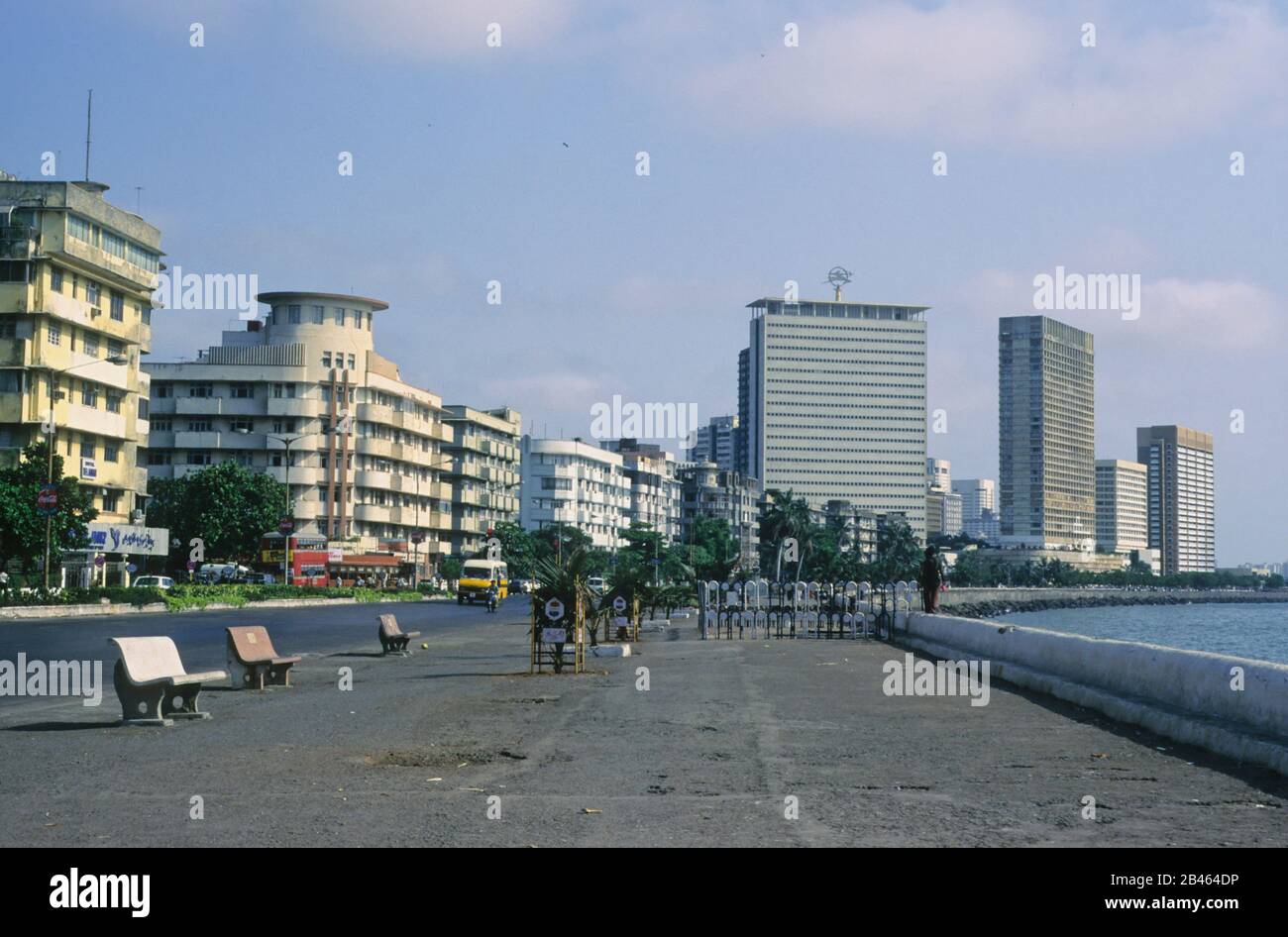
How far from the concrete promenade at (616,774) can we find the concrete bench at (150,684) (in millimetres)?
334

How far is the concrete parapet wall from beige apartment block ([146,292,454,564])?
296ft

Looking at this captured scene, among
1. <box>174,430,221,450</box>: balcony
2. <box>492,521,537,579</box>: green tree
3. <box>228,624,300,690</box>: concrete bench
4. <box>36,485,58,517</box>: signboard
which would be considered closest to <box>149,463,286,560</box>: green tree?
<box>174,430,221,450</box>: balcony

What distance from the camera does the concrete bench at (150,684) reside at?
1373cm

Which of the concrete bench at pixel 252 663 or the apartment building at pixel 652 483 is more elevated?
the apartment building at pixel 652 483

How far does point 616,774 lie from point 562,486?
5728 inches

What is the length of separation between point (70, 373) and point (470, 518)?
66.3 meters

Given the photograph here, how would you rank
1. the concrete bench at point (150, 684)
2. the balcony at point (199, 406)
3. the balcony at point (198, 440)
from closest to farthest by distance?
the concrete bench at point (150, 684)
the balcony at point (198, 440)
the balcony at point (199, 406)

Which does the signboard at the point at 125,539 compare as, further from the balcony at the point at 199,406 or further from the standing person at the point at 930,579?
the standing person at the point at 930,579

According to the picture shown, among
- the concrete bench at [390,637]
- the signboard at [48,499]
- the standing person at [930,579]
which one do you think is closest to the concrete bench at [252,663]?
the concrete bench at [390,637]

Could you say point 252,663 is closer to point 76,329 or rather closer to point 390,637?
point 390,637

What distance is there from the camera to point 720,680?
20.4 m

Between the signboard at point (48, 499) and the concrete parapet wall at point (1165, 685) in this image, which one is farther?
the signboard at point (48, 499)

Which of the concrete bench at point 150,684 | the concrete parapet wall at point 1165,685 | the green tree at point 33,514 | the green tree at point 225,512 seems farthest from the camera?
the green tree at point 225,512

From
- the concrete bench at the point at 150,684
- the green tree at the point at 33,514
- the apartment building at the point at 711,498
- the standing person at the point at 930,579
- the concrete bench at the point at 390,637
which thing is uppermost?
the apartment building at the point at 711,498
